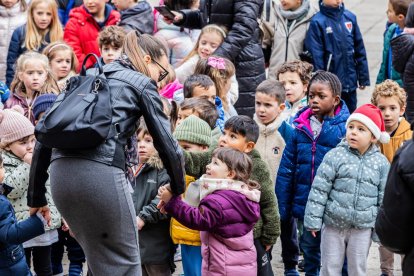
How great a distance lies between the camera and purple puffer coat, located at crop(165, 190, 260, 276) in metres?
6.10

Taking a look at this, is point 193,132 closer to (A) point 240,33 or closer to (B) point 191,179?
(B) point 191,179

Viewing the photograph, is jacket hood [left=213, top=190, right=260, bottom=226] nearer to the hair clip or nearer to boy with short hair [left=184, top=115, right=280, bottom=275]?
boy with short hair [left=184, top=115, right=280, bottom=275]

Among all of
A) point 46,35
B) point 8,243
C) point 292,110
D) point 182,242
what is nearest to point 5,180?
point 8,243

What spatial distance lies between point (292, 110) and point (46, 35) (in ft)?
9.45

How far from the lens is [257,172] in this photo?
6637mm

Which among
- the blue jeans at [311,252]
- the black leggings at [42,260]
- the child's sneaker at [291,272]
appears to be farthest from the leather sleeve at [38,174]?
the child's sneaker at [291,272]

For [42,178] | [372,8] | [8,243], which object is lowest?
[372,8]

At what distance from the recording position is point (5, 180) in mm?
6914

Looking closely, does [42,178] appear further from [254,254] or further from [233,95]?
[233,95]

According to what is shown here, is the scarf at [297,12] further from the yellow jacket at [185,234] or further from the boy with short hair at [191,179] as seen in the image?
the yellow jacket at [185,234]

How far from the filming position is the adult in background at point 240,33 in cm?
902

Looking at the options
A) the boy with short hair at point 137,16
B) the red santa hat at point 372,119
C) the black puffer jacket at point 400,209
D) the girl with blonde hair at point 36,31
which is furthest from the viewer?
the boy with short hair at point 137,16

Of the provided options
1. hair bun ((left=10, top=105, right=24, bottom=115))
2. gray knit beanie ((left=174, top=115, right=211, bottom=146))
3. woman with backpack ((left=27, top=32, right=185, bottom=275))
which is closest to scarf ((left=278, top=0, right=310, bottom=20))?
hair bun ((left=10, top=105, right=24, bottom=115))

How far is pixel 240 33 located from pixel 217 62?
0.91 meters
